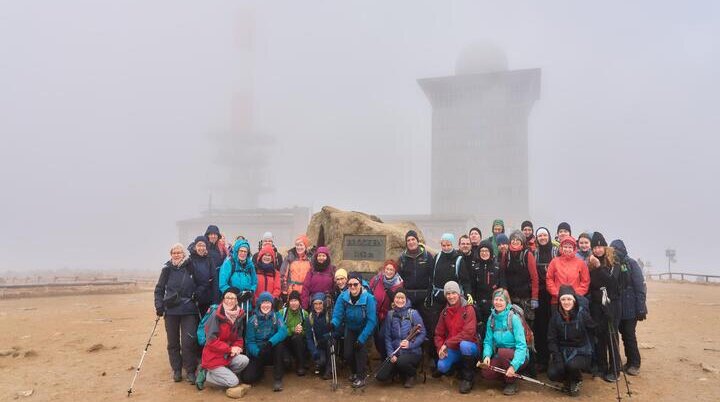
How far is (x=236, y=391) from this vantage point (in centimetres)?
628

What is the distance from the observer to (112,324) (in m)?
12.9

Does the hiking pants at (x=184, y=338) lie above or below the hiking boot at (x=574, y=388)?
above

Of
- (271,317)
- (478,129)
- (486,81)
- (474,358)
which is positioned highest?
(486,81)

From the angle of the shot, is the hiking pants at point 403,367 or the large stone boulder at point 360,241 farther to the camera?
the large stone boulder at point 360,241

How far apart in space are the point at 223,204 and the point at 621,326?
92299 millimetres

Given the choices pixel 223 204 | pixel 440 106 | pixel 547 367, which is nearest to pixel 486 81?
pixel 440 106

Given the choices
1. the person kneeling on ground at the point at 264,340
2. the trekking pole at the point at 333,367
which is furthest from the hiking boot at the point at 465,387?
the person kneeling on ground at the point at 264,340

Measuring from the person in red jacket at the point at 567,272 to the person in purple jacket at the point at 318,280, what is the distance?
334cm

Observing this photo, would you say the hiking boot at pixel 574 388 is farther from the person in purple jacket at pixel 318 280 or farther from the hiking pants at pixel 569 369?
the person in purple jacket at pixel 318 280

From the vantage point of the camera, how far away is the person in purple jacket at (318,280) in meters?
7.36

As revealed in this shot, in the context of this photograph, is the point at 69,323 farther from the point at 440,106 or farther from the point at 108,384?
the point at 440,106

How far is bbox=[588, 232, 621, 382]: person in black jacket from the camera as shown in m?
6.54

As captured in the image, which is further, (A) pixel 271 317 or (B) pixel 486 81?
(B) pixel 486 81

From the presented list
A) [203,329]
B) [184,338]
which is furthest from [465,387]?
[184,338]
